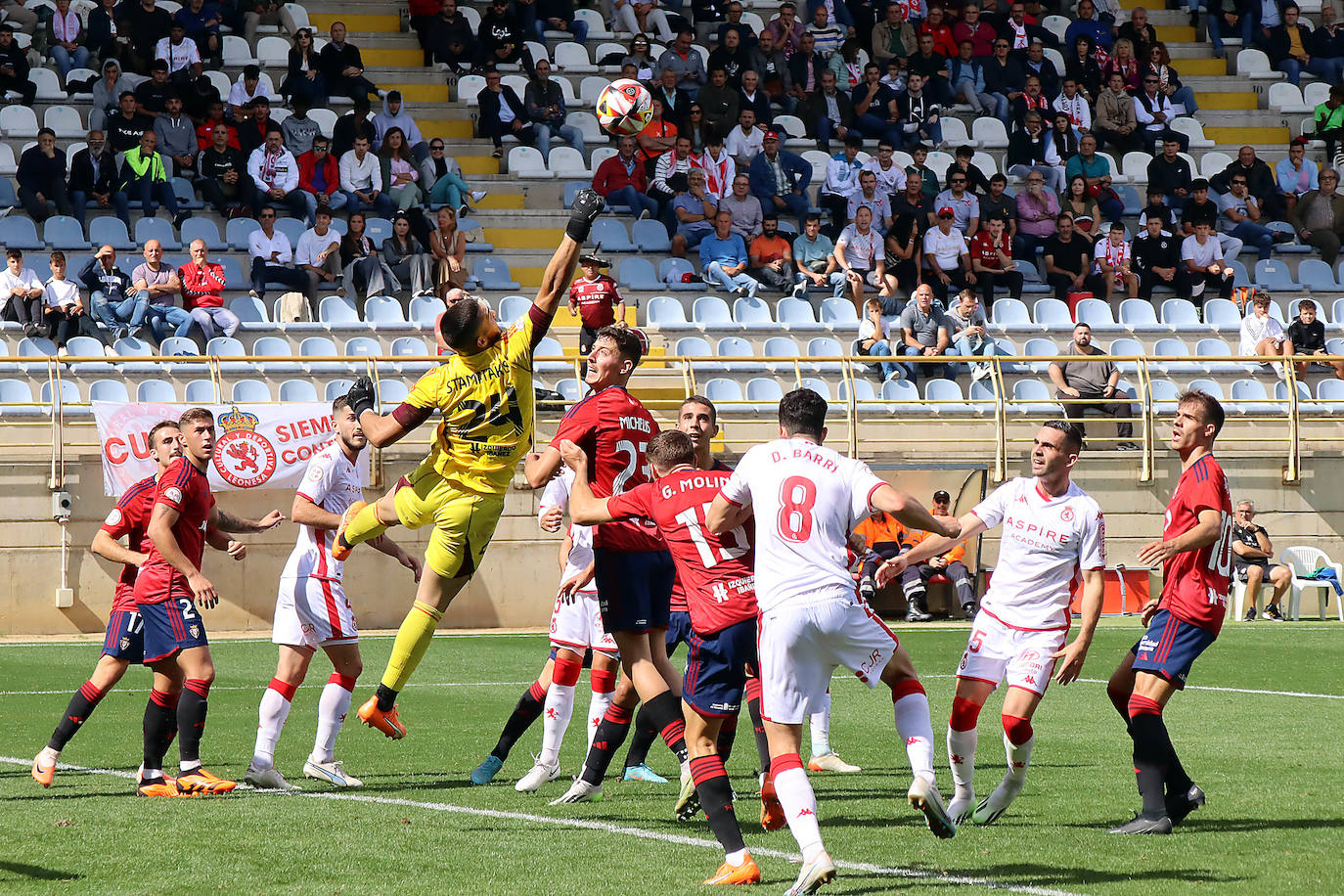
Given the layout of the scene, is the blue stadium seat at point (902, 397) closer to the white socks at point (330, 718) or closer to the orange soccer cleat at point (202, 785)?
the white socks at point (330, 718)

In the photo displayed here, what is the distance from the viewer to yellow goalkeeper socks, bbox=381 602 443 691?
776 centimetres

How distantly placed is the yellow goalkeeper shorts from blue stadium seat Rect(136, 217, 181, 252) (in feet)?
48.3

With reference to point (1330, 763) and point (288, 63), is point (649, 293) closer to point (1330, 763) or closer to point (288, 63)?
point (288, 63)

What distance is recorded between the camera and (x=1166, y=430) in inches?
843

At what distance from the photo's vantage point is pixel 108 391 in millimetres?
19031

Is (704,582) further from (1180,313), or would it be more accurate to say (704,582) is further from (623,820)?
(1180,313)

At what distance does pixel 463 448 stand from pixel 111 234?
15.4 m

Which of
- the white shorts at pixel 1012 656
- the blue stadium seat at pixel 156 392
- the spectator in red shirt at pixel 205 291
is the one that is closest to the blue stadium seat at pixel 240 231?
the spectator in red shirt at pixel 205 291

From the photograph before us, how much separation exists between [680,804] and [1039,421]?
1506cm

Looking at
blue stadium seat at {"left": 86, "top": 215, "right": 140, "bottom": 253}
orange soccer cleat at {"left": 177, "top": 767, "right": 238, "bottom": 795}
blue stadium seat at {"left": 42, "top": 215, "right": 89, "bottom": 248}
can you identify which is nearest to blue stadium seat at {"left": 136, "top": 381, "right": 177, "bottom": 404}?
blue stadium seat at {"left": 42, "top": 215, "right": 89, "bottom": 248}

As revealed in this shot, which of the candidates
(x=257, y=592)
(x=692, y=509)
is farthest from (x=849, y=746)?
(x=257, y=592)

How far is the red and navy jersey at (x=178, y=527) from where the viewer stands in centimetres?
809

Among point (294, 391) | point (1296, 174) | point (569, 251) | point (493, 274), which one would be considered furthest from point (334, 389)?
point (1296, 174)

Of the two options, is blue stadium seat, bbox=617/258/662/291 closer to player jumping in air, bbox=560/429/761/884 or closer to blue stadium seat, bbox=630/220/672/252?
blue stadium seat, bbox=630/220/672/252
